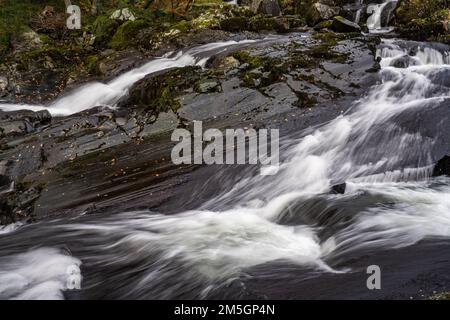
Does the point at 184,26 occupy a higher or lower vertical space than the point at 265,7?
lower

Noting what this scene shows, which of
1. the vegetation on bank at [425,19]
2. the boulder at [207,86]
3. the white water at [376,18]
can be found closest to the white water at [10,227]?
the boulder at [207,86]

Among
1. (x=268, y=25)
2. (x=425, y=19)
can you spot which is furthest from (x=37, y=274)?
(x=425, y=19)

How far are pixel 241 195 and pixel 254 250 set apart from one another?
1.87 m

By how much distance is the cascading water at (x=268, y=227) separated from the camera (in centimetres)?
592

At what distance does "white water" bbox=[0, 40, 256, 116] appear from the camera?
13.6 m

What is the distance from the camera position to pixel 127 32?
61.6 feet

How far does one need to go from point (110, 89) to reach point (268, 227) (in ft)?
29.9

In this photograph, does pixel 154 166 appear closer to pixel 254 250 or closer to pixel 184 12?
pixel 254 250

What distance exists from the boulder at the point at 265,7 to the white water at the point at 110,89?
5.54 meters

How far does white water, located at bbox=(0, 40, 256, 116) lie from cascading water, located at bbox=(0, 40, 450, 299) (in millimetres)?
6336

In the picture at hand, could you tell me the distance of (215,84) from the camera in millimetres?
11094

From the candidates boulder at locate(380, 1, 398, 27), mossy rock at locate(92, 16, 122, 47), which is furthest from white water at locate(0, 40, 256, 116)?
boulder at locate(380, 1, 398, 27)

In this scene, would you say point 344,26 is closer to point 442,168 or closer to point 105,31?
point 442,168

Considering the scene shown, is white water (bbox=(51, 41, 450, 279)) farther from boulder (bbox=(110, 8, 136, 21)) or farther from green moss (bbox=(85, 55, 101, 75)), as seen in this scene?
boulder (bbox=(110, 8, 136, 21))
